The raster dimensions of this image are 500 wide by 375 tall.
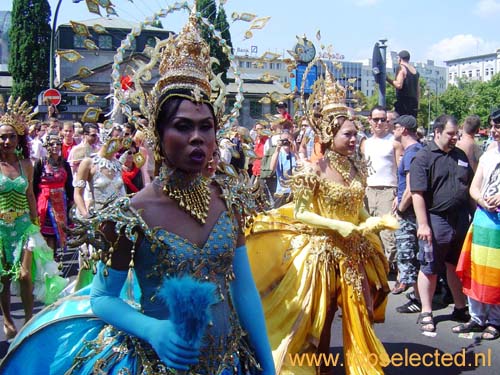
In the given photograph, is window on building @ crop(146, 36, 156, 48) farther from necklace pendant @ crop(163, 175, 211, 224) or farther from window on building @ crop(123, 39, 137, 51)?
necklace pendant @ crop(163, 175, 211, 224)

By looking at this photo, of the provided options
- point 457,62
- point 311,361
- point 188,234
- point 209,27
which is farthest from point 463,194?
point 457,62

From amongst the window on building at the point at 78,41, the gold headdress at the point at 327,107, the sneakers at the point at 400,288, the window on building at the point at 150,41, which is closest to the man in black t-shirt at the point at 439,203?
the sneakers at the point at 400,288

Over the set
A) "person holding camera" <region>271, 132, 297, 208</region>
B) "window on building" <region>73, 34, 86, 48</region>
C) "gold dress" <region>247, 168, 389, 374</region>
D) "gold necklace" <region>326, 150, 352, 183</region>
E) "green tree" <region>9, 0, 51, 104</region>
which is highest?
"green tree" <region>9, 0, 51, 104</region>

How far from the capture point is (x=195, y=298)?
69.3 inches

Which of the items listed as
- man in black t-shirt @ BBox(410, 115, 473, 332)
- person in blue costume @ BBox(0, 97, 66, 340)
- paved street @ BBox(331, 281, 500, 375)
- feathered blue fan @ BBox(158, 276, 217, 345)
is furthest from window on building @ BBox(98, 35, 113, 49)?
man in black t-shirt @ BBox(410, 115, 473, 332)

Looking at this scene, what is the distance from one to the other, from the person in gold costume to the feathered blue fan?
274cm

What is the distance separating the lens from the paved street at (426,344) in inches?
200

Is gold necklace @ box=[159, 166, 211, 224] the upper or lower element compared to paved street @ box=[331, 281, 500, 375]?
upper

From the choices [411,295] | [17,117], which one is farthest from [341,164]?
[17,117]

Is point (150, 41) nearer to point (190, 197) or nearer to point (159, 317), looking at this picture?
point (190, 197)

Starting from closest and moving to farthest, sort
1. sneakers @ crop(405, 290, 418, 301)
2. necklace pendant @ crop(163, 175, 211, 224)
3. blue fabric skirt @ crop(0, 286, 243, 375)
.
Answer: blue fabric skirt @ crop(0, 286, 243, 375)
necklace pendant @ crop(163, 175, 211, 224)
sneakers @ crop(405, 290, 418, 301)

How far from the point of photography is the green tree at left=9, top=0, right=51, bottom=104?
35438 mm

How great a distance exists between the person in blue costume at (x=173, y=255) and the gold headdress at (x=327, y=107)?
102 inches

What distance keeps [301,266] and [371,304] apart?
0.63 meters
